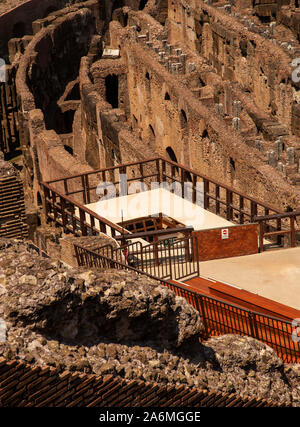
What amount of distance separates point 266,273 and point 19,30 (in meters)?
35.1

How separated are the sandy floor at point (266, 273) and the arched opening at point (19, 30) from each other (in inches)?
1323

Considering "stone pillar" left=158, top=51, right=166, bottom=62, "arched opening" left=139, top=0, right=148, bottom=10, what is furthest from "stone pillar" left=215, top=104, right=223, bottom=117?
"arched opening" left=139, top=0, right=148, bottom=10

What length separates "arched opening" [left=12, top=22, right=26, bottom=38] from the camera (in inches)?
1825

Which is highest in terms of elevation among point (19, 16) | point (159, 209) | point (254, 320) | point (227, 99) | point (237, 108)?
point (254, 320)

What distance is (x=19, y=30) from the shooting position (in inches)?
1842

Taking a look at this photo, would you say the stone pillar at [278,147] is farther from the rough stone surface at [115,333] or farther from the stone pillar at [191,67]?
the rough stone surface at [115,333]

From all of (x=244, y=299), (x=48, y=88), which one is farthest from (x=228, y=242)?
(x=48, y=88)

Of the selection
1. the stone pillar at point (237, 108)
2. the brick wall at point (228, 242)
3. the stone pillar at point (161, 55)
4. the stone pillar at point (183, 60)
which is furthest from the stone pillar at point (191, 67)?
the brick wall at point (228, 242)

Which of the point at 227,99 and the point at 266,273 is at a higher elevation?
the point at 266,273

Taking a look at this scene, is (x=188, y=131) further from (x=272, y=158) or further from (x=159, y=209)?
(x=159, y=209)

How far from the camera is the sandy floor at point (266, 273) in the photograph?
44.3ft

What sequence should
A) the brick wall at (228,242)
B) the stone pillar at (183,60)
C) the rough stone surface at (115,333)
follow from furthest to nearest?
the stone pillar at (183,60) < the brick wall at (228,242) < the rough stone surface at (115,333)

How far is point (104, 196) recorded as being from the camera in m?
20.4

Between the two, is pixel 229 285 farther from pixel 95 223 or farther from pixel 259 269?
pixel 95 223
